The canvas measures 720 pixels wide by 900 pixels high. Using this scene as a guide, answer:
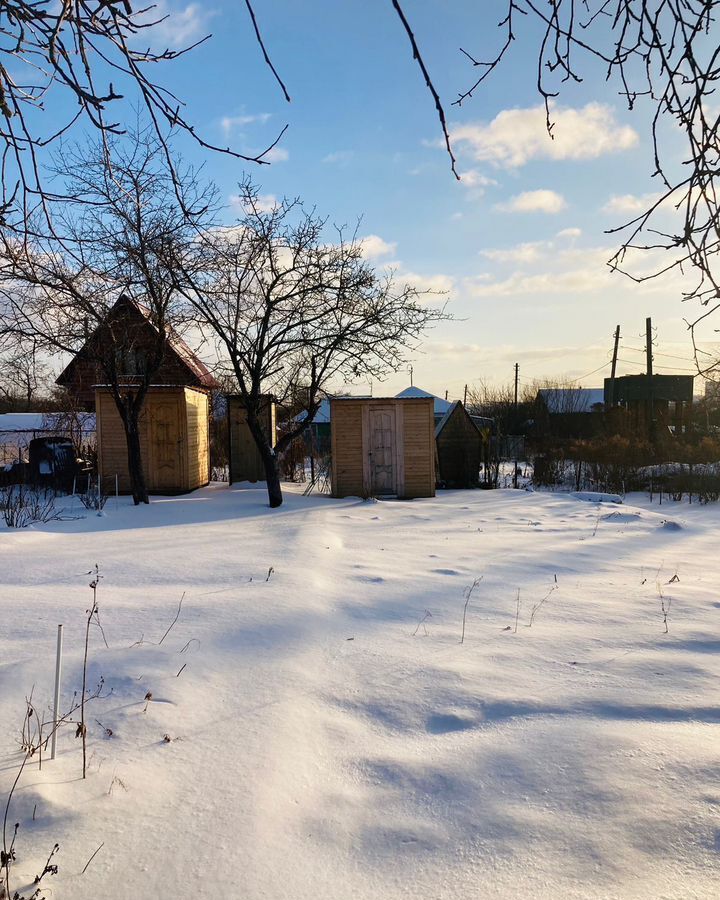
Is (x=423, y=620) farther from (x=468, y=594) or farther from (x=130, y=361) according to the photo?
(x=130, y=361)

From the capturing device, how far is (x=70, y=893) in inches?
79.3

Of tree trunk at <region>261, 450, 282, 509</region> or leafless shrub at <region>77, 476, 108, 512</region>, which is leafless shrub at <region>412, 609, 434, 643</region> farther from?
leafless shrub at <region>77, 476, 108, 512</region>

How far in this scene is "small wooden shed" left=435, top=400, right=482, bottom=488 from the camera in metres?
18.6

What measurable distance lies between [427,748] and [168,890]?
1350 millimetres

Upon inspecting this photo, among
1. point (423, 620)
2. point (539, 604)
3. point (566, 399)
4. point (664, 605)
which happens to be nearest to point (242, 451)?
point (539, 604)

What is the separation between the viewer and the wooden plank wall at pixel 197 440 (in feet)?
50.8

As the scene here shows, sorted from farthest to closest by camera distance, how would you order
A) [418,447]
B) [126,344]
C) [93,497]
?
[418,447] → [93,497] → [126,344]

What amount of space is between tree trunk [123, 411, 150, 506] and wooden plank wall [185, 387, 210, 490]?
229cm

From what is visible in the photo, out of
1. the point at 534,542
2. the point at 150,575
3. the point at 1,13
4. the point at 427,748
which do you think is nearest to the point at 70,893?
the point at 427,748

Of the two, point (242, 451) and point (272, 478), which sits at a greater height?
point (242, 451)

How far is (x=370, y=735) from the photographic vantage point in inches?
124

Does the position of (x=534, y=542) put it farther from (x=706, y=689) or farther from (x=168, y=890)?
(x=168, y=890)

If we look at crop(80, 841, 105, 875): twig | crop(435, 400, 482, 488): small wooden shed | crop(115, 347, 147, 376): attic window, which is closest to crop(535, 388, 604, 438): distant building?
crop(435, 400, 482, 488): small wooden shed

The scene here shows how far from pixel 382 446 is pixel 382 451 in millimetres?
122
